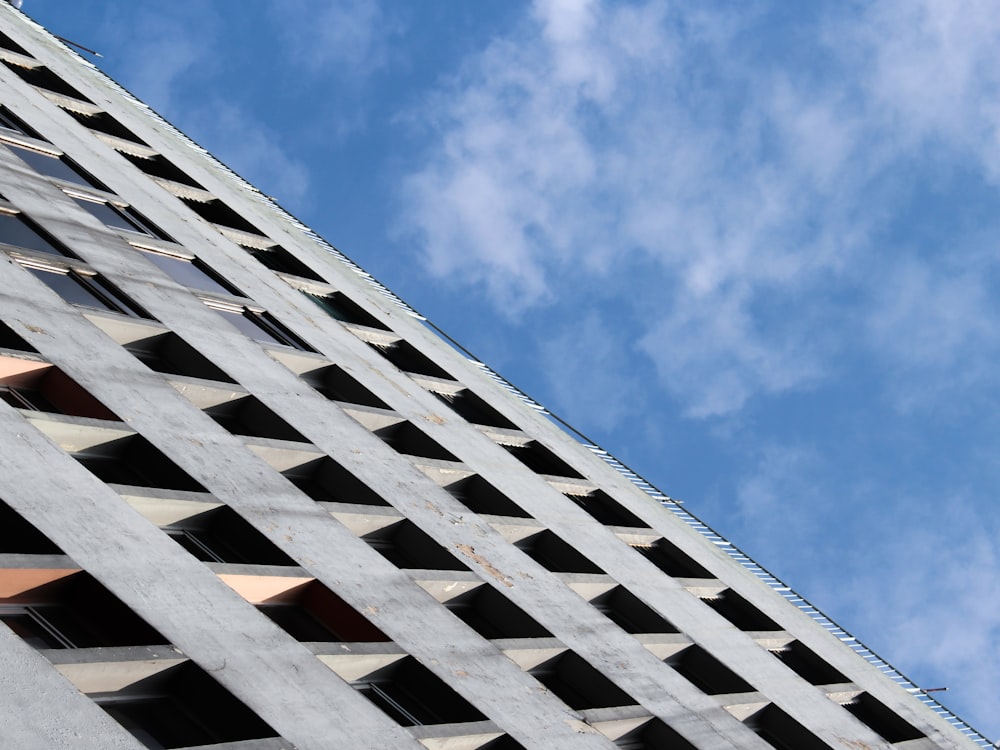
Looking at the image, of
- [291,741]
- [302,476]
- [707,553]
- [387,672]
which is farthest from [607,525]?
[291,741]

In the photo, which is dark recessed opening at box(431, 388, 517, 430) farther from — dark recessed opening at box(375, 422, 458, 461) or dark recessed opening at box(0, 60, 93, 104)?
dark recessed opening at box(0, 60, 93, 104)

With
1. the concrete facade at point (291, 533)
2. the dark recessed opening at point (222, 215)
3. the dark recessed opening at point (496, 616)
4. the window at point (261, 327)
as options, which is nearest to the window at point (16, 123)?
the concrete facade at point (291, 533)

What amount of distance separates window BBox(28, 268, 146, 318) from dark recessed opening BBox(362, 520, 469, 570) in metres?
5.90

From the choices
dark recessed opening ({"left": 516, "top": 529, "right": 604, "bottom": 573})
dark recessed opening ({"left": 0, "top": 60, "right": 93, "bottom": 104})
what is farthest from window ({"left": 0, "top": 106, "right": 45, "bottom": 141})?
dark recessed opening ({"left": 516, "top": 529, "right": 604, "bottom": 573})

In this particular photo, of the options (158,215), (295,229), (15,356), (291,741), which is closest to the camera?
(291,741)

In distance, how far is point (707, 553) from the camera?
30906 mm

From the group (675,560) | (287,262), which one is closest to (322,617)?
(675,560)

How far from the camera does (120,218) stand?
25.0 meters

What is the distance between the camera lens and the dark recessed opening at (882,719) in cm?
2802

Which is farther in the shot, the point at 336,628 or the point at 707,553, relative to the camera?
the point at 707,553

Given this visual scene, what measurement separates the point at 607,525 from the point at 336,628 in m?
12.4

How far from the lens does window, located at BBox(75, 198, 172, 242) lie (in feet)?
79.9

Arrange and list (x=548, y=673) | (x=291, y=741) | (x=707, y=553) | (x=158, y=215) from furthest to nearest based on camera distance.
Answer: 1. (x=707, y=553)
2. (x=158, y=215)
3. (x=548, y=673)
4. (x=291, y=741)

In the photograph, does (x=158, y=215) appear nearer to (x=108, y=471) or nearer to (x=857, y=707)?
(x=108, y=471)
